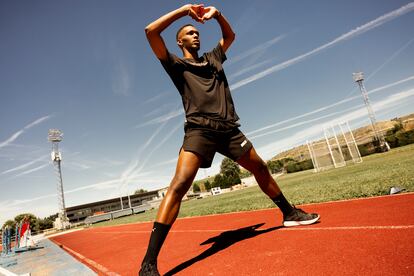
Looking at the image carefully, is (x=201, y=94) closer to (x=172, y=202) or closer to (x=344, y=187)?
(x=172, y=202)

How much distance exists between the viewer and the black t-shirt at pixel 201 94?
2938mm

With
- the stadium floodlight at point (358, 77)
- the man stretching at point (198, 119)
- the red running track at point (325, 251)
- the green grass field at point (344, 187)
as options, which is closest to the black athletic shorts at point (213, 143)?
the man stretching at point (198, 119)

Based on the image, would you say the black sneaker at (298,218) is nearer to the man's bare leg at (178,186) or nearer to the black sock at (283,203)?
the black sock at (283,203)

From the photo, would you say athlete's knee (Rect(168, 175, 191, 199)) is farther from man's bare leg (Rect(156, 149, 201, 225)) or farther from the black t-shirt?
the black t-shirt

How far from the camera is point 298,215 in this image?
11.4 feet

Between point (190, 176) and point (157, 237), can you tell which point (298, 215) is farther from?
point (157, 237)

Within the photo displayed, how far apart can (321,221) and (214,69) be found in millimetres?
2392

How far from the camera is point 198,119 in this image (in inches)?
114

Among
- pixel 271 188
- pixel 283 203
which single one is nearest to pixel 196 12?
pixel 271 188

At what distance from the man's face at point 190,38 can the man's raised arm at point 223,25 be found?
268 mm

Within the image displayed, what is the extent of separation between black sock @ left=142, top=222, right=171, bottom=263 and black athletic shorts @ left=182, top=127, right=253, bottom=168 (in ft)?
2.40

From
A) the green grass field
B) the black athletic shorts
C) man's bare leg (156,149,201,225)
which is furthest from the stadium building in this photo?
man's bare leg (156,149,201,225)

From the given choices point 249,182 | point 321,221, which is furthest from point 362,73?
point 321,221

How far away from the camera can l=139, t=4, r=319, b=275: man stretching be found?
2.67m
